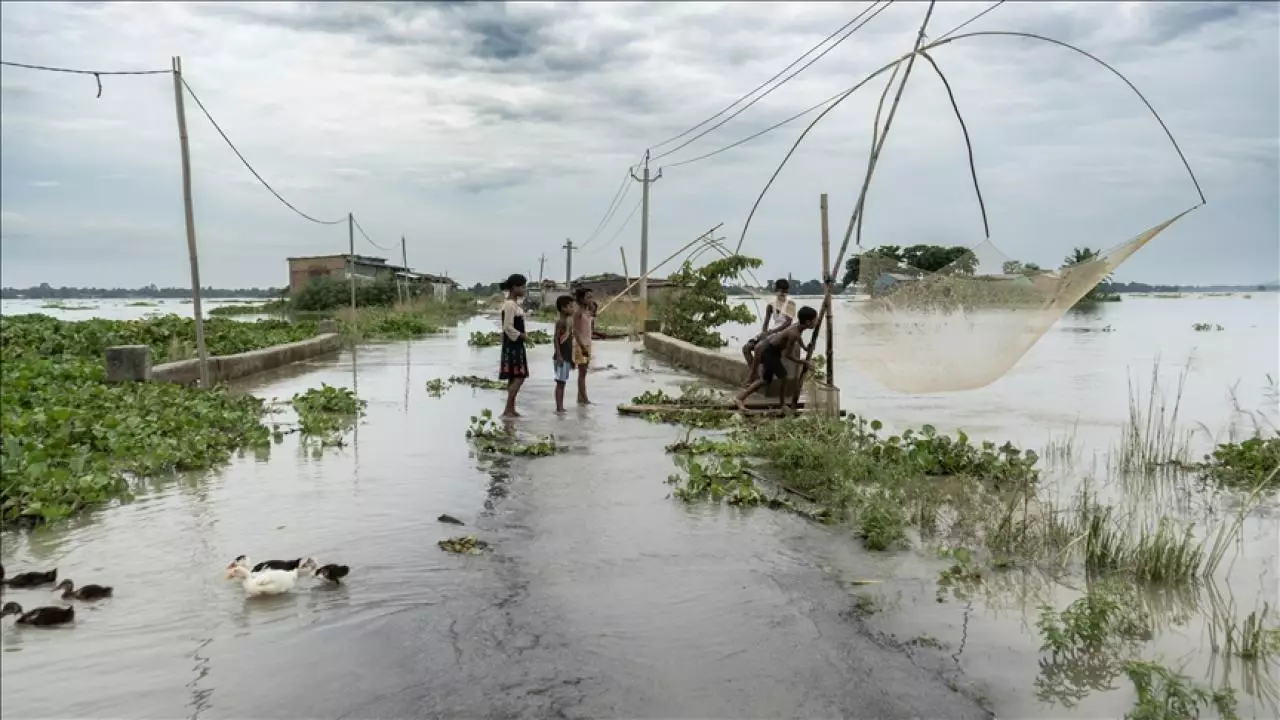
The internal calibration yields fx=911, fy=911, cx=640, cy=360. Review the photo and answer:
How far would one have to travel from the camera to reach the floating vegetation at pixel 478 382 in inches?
539

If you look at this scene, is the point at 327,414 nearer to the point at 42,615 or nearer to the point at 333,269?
the point at 42,615

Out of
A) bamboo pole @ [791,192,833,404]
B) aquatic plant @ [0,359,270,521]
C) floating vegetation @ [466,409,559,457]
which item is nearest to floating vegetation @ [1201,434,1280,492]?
bamboo pole @ [791,192,833,404]

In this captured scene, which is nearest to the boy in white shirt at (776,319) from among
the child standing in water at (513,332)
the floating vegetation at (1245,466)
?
the child standing in water at (513,332)

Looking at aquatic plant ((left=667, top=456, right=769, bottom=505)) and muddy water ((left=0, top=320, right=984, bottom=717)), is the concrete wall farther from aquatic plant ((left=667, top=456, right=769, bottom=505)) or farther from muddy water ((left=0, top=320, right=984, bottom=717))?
muddy water ((left=0, top=320, right=984, bottom=717))

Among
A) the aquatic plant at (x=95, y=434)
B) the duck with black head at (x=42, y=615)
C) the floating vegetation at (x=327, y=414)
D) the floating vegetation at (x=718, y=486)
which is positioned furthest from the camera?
the floating vegetation at (x=327, y=414)

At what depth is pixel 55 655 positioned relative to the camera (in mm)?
3629

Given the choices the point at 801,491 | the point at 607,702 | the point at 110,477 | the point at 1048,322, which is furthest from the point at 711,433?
the point at 607,702

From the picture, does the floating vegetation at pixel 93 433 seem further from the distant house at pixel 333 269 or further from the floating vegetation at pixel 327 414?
the distant house at pixel 333 269

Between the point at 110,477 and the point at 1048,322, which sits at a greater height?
the point at 1048,322

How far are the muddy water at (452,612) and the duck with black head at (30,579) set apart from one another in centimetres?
9

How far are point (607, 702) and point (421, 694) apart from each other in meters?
0.69

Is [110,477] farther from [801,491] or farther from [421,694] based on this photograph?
[801,491]

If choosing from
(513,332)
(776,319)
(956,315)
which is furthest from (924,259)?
(513,332)

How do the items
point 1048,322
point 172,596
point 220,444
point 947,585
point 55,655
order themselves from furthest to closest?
point 220,444 → point 1048,322 → point 947,585 → point 172,596 → point 55,655
